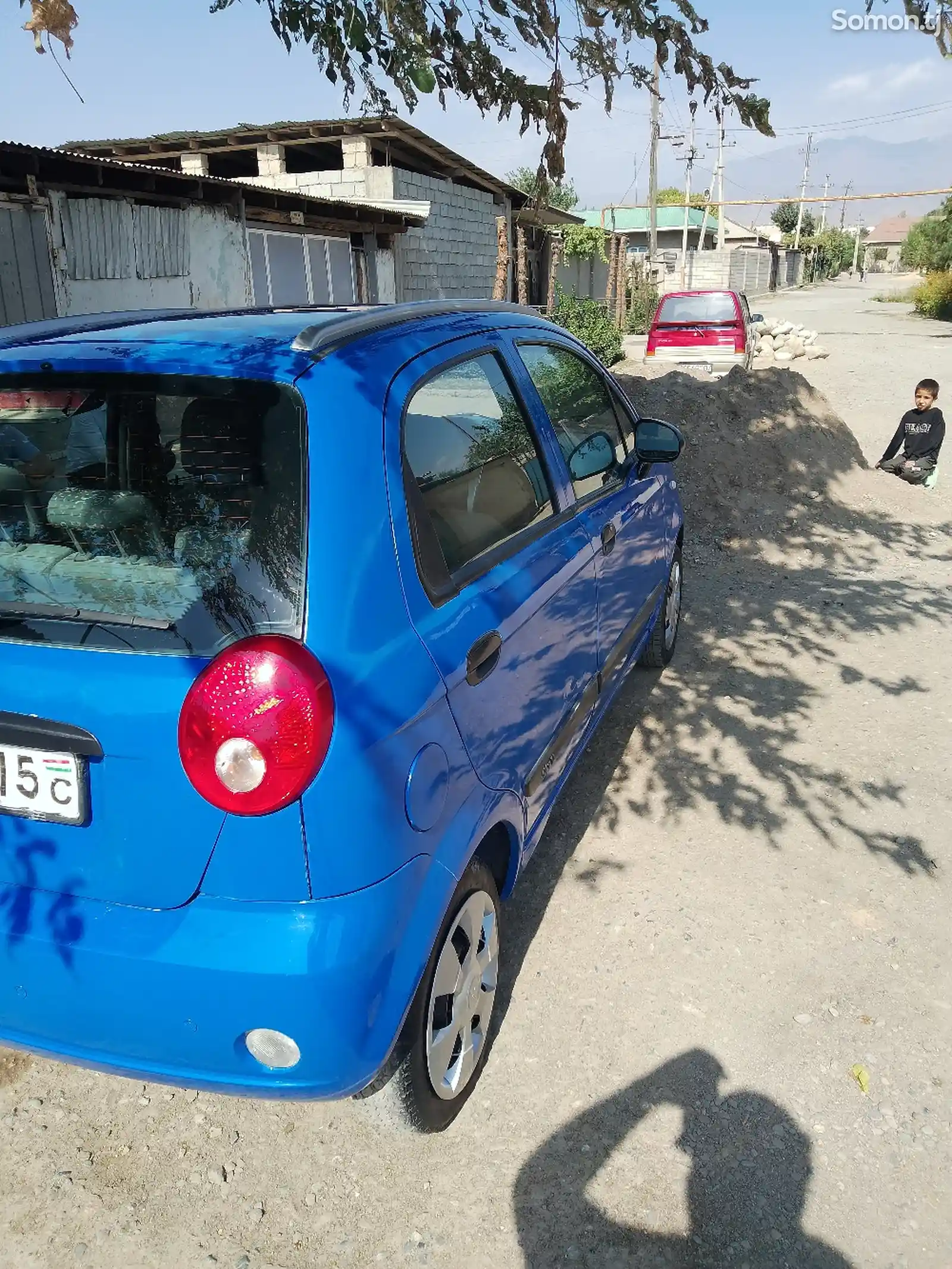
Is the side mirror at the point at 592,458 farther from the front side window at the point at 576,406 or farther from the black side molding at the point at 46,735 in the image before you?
the black side molding at the point at 46,735

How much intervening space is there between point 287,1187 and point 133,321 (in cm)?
214

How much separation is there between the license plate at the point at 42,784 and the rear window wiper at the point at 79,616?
25 centimetres

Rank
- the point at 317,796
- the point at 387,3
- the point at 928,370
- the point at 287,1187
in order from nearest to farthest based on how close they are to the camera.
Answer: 1. the point at 317,796
2. the point at 287,1187
3. the point at 387,3
4. the point at 928,370

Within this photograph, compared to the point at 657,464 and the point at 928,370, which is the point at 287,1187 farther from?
the point at 928,370

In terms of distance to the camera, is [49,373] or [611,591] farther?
[611,591]

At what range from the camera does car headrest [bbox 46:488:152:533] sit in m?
1.84

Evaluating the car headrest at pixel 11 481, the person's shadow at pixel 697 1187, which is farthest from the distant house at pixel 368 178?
the person's shadow at pixel 697 1187

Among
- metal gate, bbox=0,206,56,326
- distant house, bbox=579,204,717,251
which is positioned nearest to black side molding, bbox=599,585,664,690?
metal gate, bbox=0,206,56,326

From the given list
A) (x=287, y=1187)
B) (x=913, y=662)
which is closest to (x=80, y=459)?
(x=287, y=1187)

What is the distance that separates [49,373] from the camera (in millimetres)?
1922

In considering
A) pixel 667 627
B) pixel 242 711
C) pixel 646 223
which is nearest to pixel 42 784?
pixel 242 711

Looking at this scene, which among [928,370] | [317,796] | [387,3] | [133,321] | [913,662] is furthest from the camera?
[928,370]

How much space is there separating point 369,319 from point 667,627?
309 cm

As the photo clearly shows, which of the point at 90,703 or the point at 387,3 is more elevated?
the point at 387,3
